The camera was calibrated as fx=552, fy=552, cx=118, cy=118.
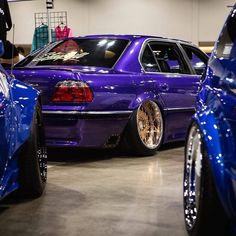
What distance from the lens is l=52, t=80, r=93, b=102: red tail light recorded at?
475cm

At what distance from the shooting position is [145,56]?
5.64 m

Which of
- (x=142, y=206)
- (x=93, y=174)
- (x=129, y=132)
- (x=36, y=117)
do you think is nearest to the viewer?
(x=142, y=206)

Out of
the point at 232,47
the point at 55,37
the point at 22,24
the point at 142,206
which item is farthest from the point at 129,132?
the point at 22,24

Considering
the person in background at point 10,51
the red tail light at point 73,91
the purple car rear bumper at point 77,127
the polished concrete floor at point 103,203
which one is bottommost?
the polished concrete floor at point 103,203

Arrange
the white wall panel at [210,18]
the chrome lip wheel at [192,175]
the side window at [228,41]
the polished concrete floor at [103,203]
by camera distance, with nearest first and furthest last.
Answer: the side window at [228,41] < the chrome lip wheel at [192,175] < the polished concrete floor at [103,203] < the white wall panel at [210,18]

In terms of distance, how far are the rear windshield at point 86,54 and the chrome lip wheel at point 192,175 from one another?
2461 millimetres

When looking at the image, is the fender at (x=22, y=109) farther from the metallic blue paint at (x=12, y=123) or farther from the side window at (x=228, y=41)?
the side window at (x=228, y=41)

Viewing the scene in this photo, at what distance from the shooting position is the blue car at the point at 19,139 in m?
2.95

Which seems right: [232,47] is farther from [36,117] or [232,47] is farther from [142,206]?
[36,117]

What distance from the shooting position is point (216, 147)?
7.28ft

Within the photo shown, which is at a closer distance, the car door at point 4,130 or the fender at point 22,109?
the car door at point 4,130

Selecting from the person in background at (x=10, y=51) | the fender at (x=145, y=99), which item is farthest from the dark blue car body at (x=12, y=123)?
the fender at (x=145, y=99)

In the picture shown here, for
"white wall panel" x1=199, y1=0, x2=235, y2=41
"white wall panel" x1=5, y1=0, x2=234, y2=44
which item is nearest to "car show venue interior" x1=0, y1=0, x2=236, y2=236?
"white wall panel" x1=5, y1=0, x2=234, y2=44

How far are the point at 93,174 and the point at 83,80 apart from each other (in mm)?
838
